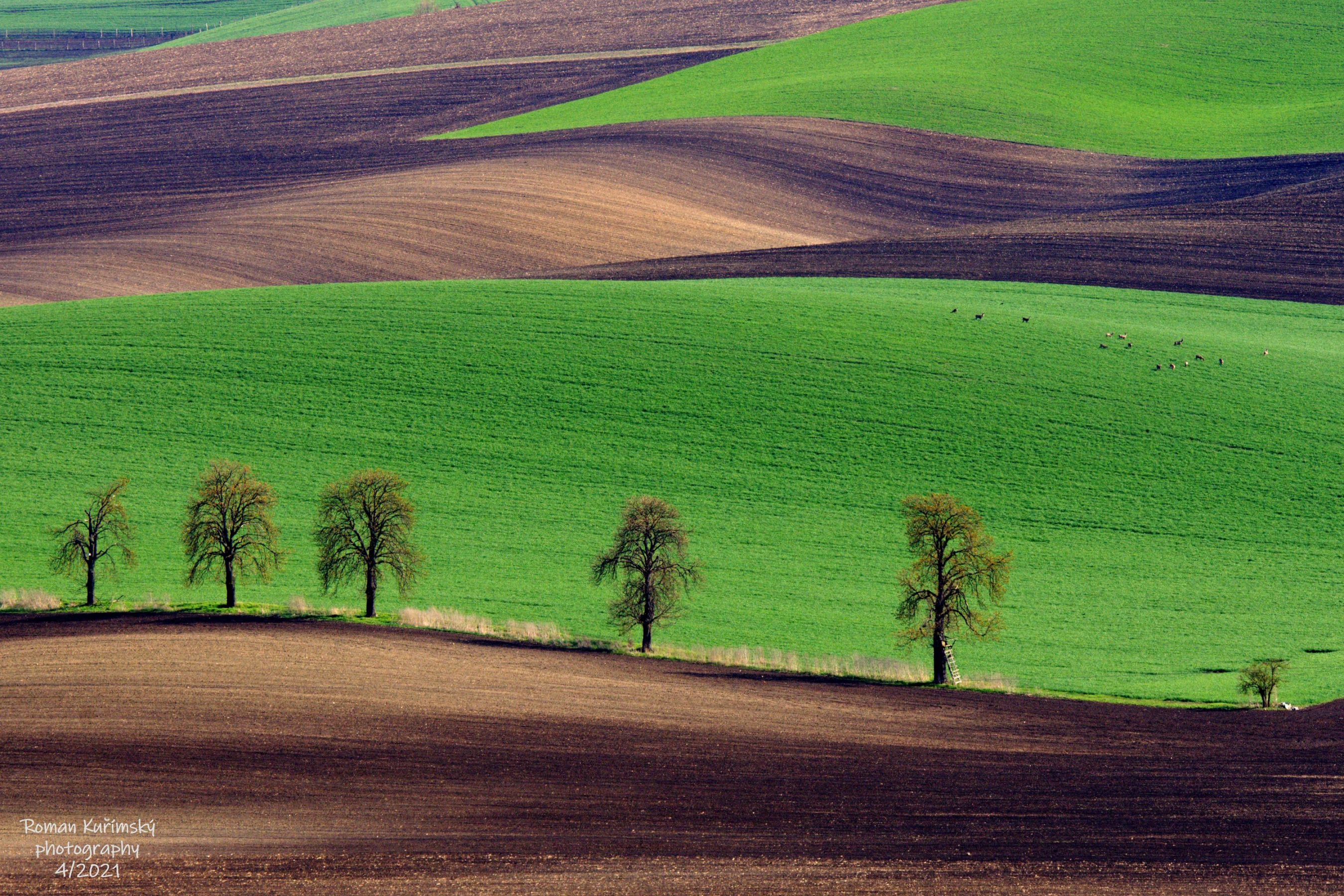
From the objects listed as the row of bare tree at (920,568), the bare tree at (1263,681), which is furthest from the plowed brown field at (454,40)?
the bare tree at (1263,681)

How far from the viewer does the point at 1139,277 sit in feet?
205

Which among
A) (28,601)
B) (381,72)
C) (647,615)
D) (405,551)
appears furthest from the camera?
(381,72)

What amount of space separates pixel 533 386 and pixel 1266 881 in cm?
3298

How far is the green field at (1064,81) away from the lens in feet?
289

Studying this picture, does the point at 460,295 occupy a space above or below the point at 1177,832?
above

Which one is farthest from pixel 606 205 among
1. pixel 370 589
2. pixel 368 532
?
pixel 370 589

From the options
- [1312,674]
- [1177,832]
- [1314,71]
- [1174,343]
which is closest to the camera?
[1177,832]

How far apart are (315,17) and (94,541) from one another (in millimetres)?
121849

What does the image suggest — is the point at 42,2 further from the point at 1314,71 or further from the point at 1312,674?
the point at 1312,674

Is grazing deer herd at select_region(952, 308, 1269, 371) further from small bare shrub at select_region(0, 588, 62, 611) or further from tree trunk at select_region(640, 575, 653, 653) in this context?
small bare shrub at select_region(0, 588, 62, 611)

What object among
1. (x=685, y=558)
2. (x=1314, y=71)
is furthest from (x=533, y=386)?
(x=1314, y=71)

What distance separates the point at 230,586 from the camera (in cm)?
3422

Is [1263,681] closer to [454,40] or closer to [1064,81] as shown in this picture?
[1064,81]

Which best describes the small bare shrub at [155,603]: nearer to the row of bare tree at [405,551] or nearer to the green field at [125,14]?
the row of bare tree at [405,551]
